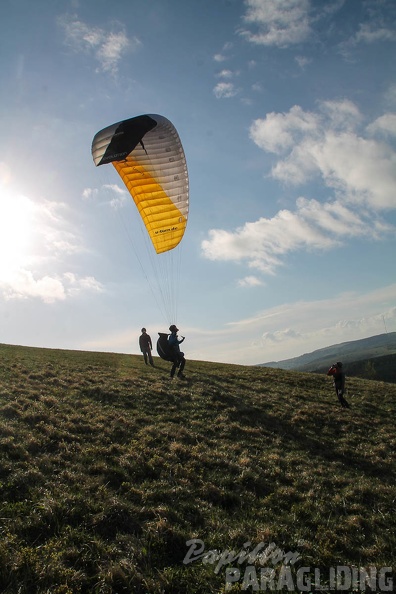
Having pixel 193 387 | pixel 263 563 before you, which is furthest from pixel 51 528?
pixel 193 387

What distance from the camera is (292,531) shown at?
8.27m

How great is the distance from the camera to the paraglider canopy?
63.1 ft

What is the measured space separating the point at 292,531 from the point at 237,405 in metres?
10.6

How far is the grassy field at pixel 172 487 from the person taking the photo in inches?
262

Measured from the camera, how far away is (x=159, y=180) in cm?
1977

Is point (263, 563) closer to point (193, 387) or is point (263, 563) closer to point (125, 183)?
point (193, 387)

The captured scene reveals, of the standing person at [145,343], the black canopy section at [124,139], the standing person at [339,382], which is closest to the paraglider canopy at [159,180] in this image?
the black canopy section at [124,139]

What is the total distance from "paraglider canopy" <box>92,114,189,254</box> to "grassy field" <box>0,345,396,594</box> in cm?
883

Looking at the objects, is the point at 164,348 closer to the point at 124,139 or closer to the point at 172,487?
the point at 124,139

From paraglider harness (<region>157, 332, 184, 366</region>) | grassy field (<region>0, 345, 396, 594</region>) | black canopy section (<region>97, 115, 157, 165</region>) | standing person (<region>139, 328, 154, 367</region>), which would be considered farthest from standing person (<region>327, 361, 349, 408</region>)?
black canopy section (<region>97, 115, 157, 165</region>)
